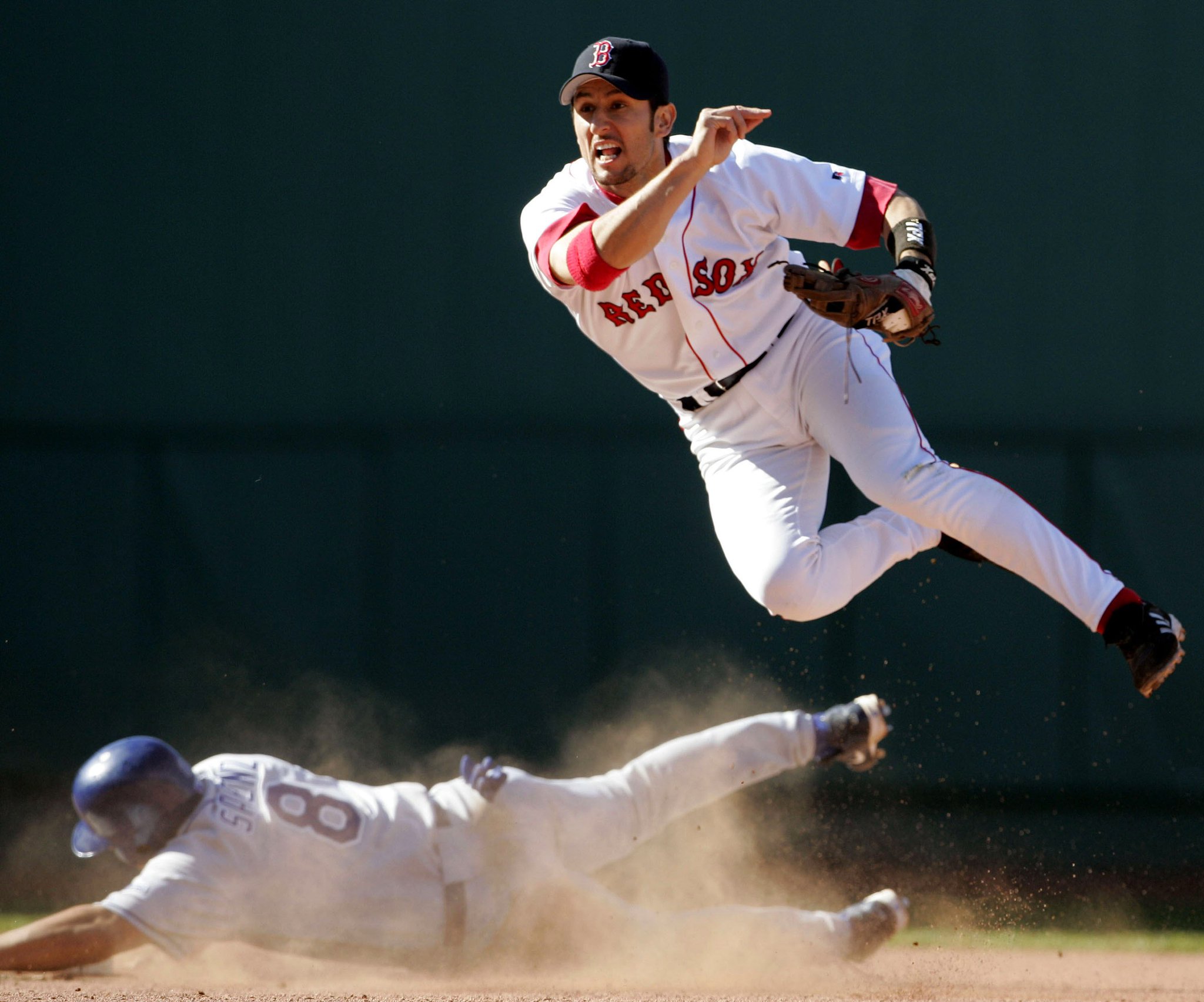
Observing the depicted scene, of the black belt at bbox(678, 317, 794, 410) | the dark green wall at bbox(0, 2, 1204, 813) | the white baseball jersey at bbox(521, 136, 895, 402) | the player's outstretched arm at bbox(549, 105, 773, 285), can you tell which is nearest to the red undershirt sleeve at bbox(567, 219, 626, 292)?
the player's outstretched arm at bbox(549, 105, 773, 285)

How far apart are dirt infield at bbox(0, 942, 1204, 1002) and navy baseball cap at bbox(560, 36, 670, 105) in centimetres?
234

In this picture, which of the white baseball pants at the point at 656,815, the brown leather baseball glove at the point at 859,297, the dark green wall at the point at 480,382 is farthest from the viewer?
the dark green wall at the point at 480,382

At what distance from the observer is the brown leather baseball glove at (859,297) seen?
9.87 feet

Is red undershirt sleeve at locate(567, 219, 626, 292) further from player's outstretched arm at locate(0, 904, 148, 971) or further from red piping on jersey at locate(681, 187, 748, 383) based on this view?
player's outstretched arm at locate(0, 904, 148, 971)

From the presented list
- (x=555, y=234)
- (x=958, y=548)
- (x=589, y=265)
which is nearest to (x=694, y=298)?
(x=555, y=234)

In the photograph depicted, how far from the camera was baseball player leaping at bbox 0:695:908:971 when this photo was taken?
3613 mm

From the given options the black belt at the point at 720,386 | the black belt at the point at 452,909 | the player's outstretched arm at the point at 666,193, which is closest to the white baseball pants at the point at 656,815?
the black belt at the point at 452,909

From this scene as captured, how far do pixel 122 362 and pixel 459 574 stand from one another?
183 cm

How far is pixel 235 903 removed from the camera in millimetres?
3695

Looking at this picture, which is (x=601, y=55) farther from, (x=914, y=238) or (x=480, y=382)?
(x=480, y=382)

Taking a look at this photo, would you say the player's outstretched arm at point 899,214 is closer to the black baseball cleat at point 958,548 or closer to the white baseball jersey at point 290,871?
the black baseball cleat at point 958,548

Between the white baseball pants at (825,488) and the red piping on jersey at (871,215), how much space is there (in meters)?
0.23

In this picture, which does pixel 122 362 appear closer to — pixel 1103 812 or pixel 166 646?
pixel 166 646

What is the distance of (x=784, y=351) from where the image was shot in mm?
3525
